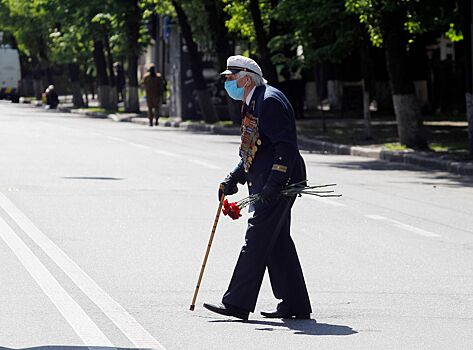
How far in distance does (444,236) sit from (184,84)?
3597cm

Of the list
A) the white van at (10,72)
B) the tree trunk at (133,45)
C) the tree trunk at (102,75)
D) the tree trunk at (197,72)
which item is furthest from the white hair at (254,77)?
the white van at (10,72)

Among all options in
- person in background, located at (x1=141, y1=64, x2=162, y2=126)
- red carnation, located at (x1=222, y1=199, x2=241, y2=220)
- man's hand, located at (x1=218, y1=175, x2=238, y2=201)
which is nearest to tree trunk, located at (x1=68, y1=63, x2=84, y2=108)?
person in background, located at (x1=141, y1=64, x2=162, y2=126)

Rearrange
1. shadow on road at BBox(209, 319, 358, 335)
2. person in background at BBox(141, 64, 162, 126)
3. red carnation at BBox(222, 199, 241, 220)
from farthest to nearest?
person in background at BBox(141, 64, 162, 126) < red carnation at BBox(222, 199, 241, 220) < shadow on road at BBox(209, 319, 358, 335)

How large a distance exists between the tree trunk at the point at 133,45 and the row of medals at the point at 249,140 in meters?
46.1

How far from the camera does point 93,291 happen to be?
10320mm

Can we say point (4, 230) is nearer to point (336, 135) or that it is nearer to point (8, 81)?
point (336, 135)

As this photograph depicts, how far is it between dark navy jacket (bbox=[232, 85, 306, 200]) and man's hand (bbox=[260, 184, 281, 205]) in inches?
1.0

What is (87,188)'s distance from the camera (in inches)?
760

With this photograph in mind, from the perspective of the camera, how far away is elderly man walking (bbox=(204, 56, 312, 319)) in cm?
919

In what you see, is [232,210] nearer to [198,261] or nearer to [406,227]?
[198,261]

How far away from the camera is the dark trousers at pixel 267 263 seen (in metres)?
9.25

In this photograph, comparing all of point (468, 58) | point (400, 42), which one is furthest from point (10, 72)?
point (468, 58)

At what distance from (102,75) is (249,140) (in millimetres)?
56041

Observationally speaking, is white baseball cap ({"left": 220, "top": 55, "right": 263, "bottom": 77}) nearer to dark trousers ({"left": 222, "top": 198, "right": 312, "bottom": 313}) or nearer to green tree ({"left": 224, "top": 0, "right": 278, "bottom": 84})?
dark trousers ({"left": 222, "top": 198, "right": 312, "bottom": 313})
